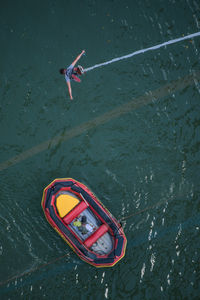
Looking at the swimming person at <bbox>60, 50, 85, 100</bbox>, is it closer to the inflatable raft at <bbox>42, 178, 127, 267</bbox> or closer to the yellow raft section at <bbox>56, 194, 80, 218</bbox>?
the inflatable raft at <bbox>42, 178, 127, 267</bbox>

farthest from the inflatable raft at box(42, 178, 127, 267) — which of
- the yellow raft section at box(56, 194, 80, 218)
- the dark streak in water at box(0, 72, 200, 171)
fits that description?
the dark streak in water at box(0, 72, 200, 171)

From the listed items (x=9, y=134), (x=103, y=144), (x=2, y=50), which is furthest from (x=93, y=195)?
(x=2, y=50)

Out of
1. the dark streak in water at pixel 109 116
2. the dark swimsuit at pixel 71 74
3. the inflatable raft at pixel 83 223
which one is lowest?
the inflatable raft at pixel 83 223

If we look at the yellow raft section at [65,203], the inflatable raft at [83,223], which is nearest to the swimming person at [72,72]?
the inflatable raft at [83,223]

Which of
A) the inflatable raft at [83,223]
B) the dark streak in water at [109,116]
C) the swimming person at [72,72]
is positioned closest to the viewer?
the inflatable raft at [83,223]

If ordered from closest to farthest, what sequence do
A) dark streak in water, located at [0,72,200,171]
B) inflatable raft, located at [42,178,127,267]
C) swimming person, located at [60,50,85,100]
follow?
inflatable raft, located at [42,178,127,267] → swimming person, located at [60,50,85,100] → dark streak in water, located at [0,72,200,171]

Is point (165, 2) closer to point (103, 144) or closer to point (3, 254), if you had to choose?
point (103, 144)

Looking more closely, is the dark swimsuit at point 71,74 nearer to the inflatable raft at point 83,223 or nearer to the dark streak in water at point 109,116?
the dark streak in water at point 109,116
